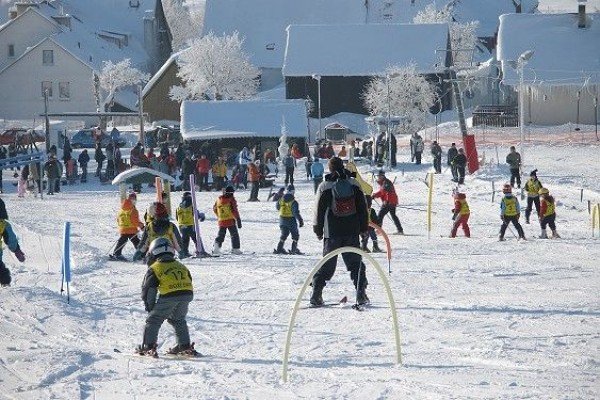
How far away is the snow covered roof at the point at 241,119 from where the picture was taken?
48969 millimetres

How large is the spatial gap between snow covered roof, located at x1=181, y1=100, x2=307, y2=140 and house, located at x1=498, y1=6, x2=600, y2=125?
40.8 feet

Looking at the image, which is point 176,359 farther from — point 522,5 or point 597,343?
point 522,5

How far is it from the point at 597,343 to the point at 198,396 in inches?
147

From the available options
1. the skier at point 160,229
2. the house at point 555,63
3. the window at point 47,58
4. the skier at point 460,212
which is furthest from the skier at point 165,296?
the window at point 47,58

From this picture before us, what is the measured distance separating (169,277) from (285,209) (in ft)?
33.3

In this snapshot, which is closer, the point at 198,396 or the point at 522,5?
the point at 198,396

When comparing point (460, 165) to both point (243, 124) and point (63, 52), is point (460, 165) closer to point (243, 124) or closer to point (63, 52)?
point (243, 124)

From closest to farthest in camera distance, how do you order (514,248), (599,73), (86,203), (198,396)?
(198,396)
(514,248)
(86,203)
(599,73)

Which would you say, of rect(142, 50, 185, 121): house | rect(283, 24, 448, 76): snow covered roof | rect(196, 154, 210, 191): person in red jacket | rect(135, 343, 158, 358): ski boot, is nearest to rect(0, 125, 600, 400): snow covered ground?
rect(135, 343, 158, 358): ski boot

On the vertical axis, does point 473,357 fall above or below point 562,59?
below

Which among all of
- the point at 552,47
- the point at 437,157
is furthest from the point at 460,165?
the point at 552,47

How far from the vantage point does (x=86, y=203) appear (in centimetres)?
3412

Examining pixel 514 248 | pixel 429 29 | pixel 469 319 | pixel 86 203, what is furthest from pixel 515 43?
pixel 469 319

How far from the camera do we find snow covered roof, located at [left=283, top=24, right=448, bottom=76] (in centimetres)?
7338
